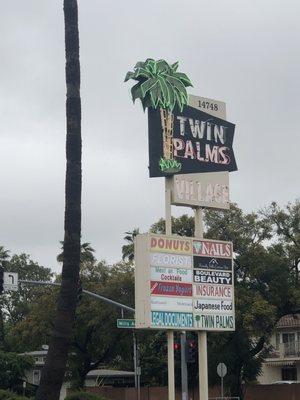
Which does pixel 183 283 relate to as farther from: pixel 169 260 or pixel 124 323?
pixel 124 323

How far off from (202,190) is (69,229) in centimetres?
1108

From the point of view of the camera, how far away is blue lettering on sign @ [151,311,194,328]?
24562mm

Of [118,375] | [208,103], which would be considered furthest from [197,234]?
[118,375]

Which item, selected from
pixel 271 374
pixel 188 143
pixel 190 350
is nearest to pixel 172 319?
pixel 188 143

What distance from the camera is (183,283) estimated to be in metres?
25.4

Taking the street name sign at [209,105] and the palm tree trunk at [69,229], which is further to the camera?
the street name sign at [209,105]

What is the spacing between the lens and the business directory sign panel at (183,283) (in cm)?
2453

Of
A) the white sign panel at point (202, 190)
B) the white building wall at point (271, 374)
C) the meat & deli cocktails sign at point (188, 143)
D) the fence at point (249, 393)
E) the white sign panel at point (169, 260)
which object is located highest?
the meat & deli cocktails sign at point (188, 143)

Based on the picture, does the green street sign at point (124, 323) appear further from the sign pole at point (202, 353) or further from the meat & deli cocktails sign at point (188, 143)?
the meat & deli cocktails sign at point (188, 143)

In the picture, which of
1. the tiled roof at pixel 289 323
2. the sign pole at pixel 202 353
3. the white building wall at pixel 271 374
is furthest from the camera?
the white building wall at pixel 271 374

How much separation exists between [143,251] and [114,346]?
1387 inches

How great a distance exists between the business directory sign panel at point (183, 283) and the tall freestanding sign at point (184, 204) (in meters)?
0.03

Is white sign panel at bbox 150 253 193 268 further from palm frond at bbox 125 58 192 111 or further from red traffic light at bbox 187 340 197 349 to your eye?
red traffic light at bbox 187 340 197 349

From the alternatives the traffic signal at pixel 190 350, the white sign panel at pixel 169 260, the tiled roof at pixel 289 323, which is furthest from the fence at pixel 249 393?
the white sign panel at pixel 169 260
